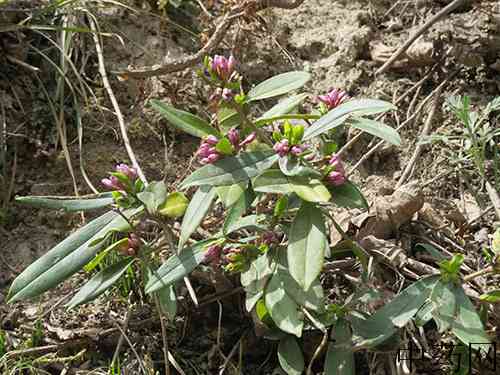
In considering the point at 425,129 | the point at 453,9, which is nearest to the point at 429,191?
the point at 425,129

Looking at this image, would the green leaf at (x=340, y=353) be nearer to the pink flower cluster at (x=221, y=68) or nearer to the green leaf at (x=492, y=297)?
the green leaf at (x=492, y=297)

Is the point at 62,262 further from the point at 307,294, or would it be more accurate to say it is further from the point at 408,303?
the point at 408,303

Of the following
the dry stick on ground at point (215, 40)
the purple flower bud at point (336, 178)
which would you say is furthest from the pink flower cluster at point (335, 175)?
the dry stick on ground at point (215, 40)

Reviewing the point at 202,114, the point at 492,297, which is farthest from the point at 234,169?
the point at 202,114

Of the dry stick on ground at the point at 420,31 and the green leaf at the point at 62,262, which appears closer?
the green leaf at the point at 62,262

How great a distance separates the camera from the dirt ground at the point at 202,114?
7.34 feet

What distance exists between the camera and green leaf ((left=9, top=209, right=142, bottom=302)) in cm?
190

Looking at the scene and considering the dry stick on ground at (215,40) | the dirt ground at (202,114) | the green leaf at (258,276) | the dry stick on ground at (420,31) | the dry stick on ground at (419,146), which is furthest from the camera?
the dry stick on ground at (420,31)

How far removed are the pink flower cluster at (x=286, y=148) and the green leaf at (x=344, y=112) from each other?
0.07 meters

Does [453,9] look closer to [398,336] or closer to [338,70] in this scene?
[338,70]

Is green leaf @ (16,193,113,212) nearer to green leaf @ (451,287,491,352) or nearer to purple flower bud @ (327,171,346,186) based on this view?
purple flower bud @ (327,171,346,186)

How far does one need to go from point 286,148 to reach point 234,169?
0.50 ft

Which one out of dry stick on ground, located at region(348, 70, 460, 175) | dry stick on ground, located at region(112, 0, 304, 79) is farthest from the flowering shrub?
dry stick on ground, located at region(112, 0, 304, 79)

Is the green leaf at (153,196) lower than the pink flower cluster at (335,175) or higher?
lower
